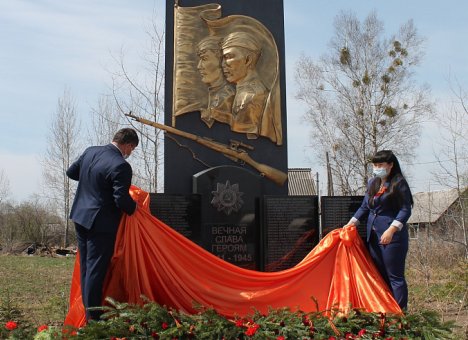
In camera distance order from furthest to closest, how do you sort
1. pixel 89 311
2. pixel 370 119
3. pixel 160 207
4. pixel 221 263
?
pixel 370 119 → pixel 160 207 → pixel 221 263 → pixel 89 311

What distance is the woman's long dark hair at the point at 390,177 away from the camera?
490 centimetres

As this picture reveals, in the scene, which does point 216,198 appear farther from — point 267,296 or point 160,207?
point 267,296

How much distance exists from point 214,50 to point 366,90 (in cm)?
1720

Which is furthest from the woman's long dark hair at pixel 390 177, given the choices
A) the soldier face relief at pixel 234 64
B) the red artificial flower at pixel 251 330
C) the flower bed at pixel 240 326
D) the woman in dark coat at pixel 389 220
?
the soldier face relief at pixel 234 64

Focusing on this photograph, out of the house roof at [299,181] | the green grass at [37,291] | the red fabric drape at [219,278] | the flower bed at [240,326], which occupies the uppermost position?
the house roof at [299,181]

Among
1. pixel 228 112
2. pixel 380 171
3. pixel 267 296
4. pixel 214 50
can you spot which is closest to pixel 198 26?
pixel 214 50

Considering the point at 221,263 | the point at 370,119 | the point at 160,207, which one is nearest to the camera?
the point at 221,263

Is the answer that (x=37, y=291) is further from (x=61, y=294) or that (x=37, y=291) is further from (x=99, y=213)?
(x=99, y=213)

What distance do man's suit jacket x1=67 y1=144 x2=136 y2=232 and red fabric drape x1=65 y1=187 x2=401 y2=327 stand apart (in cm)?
25

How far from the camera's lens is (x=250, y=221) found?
6098 mm

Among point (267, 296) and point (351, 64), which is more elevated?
point (351, 64)

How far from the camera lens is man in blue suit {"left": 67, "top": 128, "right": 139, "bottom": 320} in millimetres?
4129

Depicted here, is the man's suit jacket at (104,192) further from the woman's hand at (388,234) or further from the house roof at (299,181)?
the house roof at (299,181)

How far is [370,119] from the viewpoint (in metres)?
22.1
